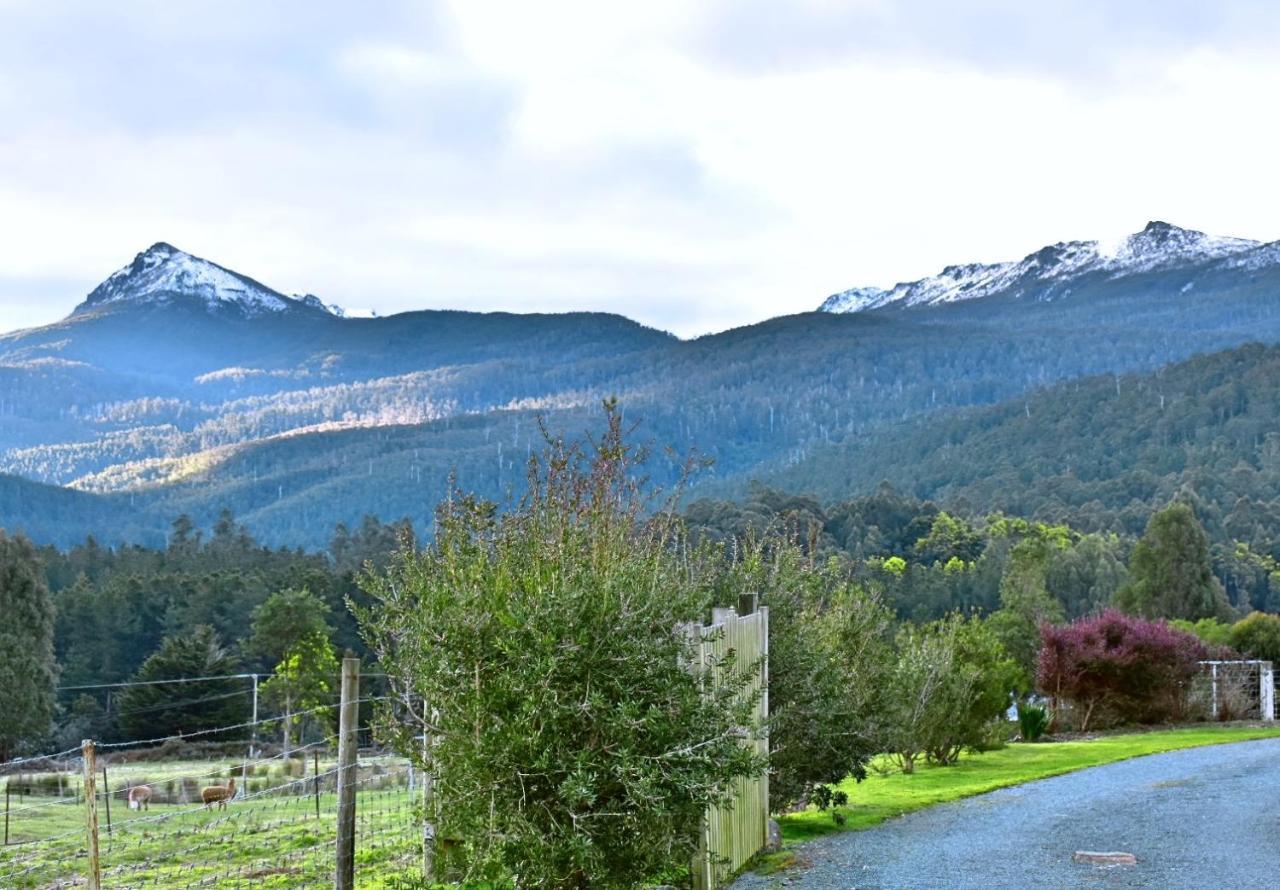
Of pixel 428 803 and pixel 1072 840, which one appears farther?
pixel 1072 840

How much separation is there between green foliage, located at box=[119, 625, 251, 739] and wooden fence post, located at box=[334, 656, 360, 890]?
141 ft

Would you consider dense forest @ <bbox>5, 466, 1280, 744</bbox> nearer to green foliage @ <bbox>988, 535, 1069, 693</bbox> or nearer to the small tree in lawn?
green foliage @ <bbox>988, 535, 1069, 693</bbox>

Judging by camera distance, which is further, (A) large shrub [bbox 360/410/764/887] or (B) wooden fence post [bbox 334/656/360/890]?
(B) wooden fence post [bbox 334/656/360/890]

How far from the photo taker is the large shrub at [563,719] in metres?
7.87

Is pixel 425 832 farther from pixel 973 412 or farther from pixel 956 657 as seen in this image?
pixel 973 412

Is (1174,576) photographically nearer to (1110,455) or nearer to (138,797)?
(138,797)

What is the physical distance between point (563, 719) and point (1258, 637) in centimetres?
3330

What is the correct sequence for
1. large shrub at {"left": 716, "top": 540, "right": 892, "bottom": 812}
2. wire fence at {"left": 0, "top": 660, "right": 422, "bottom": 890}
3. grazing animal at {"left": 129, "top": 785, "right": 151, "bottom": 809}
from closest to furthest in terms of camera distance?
wire fence at {"left": 0, "top": 660, "right": 422, "bottom": 890} < large shrub at {"left": 716, "top": 540, "right": 892, "bottom": 812} < grazing animal at {"left": 129, "top": 785, "right": 151, "bottom": 809}

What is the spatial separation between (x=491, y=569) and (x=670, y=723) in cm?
135

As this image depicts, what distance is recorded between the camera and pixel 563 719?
26.1 feet

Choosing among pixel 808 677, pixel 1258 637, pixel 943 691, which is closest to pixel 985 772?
pixel 943 691

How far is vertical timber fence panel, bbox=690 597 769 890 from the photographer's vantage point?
9.44m

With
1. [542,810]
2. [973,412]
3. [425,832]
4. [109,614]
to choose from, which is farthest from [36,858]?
[973,412]

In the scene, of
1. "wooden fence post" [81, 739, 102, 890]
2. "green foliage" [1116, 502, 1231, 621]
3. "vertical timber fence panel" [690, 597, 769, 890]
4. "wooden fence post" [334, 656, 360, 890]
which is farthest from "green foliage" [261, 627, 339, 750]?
"wooden fence post" [81, 739, 102, 890]
